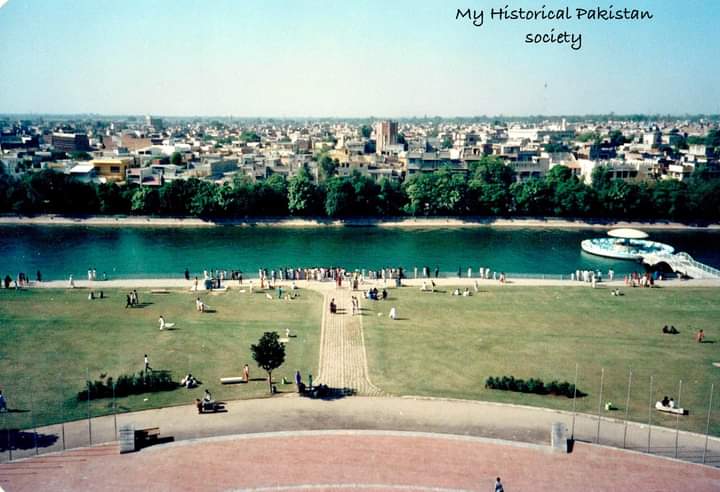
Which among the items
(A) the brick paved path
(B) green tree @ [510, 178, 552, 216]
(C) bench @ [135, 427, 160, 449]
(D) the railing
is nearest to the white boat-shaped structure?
(D) the railing

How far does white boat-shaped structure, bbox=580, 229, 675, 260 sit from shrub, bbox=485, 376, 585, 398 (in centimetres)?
2773

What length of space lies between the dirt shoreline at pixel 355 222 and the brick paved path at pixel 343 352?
108 feet

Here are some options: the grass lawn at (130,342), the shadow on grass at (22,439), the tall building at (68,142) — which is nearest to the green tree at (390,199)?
the grass lawn at (130,342)

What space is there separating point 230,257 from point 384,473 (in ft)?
108

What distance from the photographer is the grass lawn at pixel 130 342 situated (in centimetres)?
1920

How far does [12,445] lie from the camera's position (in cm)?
1611

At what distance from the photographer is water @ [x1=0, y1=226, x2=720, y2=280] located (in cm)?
4328

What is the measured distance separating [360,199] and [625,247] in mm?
26019

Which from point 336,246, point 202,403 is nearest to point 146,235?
point 336,246

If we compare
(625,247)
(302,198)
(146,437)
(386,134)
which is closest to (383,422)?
(146,437)

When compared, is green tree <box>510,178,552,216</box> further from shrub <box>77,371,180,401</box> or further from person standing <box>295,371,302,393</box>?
shrub <box>77,371,180,401</box>

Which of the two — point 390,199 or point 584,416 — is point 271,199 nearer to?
point 390,199

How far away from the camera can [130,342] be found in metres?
23.5

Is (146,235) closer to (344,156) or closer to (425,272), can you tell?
(425,272)
